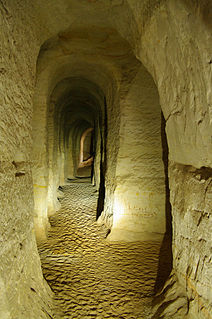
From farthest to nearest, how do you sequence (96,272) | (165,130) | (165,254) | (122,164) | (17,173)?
(122,164), (165,254), (96,272), (165,130), (17,173)

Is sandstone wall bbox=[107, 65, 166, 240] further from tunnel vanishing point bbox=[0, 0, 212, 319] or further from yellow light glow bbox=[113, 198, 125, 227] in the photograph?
tunnel vanishing point bbox=[0, 0, 212, 319]

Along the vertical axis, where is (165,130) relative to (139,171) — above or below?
above

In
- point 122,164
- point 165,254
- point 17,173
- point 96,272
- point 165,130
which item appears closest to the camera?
point 17,173

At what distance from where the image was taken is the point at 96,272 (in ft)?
9.90

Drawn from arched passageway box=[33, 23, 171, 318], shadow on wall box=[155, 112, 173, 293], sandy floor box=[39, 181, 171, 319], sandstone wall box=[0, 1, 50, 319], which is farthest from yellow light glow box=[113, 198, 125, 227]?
sandstone wall box=[0, 1, 50, 319]

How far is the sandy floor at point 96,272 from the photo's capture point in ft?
7.48

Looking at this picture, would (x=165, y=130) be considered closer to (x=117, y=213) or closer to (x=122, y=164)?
(x=122, y=164)

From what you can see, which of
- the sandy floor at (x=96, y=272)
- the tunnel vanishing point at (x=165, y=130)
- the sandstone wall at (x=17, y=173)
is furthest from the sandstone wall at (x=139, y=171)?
the sandstone wall at (x=17, y=173)

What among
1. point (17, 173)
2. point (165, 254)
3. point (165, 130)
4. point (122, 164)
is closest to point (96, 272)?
point (165, 254)

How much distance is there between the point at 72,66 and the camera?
4430mm

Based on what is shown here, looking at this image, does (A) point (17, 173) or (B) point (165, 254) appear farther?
(B) point (165, 254)

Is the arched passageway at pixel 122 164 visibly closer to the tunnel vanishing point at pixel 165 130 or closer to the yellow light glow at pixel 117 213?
the yellow light glow at pixel 117 213

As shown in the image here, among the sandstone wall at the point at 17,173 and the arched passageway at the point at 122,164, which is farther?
the arched passageway at the point at 122,164

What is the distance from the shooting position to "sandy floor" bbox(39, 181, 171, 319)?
228cm
